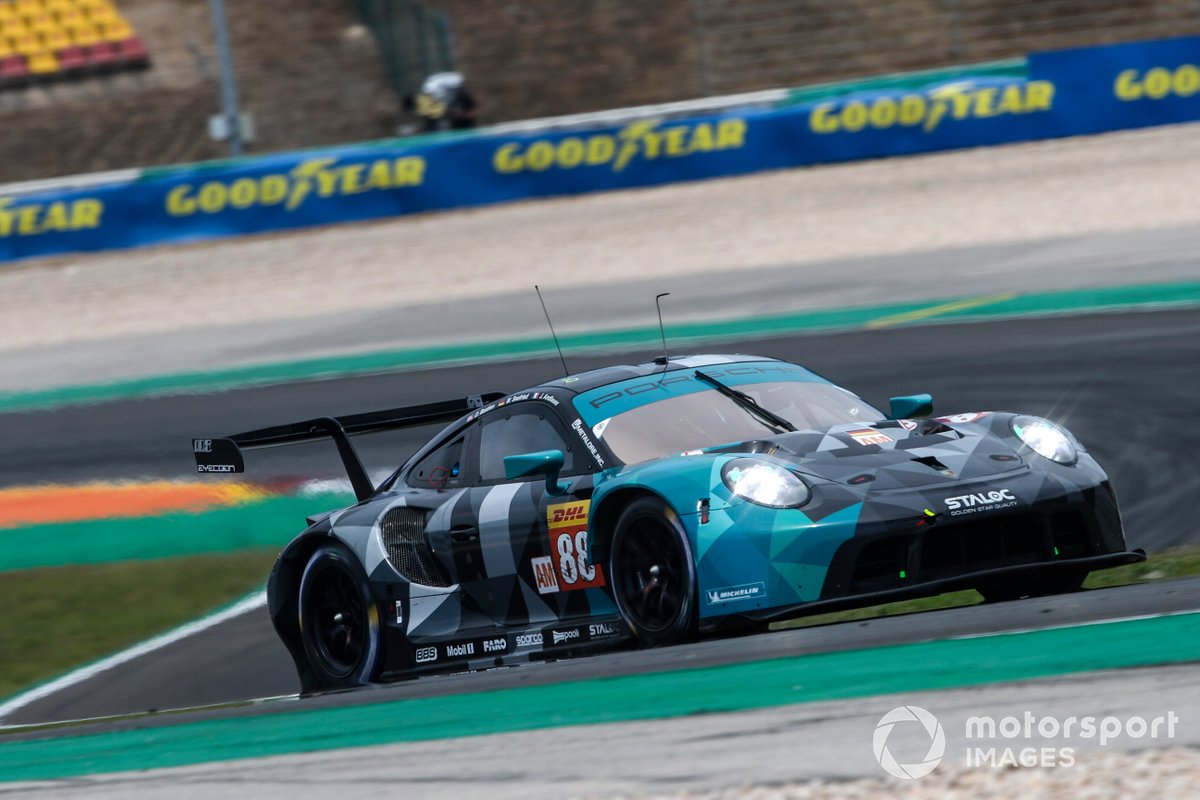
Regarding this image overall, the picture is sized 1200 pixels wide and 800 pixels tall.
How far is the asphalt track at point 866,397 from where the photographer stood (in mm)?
5949

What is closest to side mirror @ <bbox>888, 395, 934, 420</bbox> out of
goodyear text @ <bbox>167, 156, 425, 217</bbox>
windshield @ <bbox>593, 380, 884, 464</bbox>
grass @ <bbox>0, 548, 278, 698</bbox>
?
windshield @ <bbox>593, 380, 884, 464</bbox>

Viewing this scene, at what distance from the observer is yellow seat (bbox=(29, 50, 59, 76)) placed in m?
34.0

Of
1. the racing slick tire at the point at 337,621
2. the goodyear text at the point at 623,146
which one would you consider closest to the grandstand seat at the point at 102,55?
the goodyear text at the point at 623,146

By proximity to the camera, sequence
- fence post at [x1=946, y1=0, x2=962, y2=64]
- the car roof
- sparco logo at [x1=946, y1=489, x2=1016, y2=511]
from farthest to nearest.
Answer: fence post at [x1=946, y1=0, x2=962, y2=64] < the car roof < sparco logo at [x1=946, y1=489, x2=1016, y2=511]

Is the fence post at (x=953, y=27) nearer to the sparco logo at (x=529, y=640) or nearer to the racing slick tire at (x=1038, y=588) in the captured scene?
the racing slick tire at (x=1038, y=588)

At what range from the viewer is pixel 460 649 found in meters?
7.21

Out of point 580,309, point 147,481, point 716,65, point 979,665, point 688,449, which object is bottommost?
point 979,665

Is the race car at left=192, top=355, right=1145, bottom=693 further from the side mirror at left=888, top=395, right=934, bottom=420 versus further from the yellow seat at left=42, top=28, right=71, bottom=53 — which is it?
the yellow seat at left=42, top=28, right=71, bottom=53

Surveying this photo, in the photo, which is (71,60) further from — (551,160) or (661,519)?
(661,519)

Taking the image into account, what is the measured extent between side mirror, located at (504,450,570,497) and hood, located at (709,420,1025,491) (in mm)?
638

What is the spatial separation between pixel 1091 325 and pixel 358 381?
5930mm

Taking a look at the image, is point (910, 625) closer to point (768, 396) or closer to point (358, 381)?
point (768, 396)

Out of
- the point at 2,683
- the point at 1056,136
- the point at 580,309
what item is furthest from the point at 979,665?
the point at 1056,136

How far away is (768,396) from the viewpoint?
7180 millimetres
